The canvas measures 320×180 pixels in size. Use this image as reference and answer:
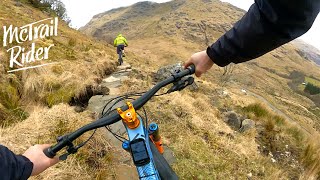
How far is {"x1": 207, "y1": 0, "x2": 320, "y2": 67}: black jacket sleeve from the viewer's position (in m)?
1.19

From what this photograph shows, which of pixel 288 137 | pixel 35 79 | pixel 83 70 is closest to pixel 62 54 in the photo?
pixel 83 70

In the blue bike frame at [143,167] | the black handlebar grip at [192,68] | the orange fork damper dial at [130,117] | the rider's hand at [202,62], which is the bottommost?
the blue bike frame at [143,167]

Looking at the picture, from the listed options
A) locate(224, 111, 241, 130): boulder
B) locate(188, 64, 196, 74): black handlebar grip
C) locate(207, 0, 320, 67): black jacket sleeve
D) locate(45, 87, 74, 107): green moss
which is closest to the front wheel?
locate(188, 64, 196, 74): black handlebar grip

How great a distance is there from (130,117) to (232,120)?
6.89m

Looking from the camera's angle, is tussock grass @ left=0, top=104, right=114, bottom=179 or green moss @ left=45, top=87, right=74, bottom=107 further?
green moss @ left=45, top=87, right=74, bottom=107

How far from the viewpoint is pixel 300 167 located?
6559mm

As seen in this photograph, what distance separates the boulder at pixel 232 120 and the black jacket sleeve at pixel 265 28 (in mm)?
6599

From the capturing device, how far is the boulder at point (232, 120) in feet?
26.7

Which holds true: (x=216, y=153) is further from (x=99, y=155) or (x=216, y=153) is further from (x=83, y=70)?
(x=83, y=70)

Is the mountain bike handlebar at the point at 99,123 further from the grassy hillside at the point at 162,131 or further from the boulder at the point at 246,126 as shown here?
the boulder at the point at 246,126

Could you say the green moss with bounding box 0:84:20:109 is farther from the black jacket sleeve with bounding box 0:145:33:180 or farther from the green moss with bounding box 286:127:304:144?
the green moss with bounding box 286:127:304:144

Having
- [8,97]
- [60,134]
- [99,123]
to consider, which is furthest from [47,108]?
[99,123]

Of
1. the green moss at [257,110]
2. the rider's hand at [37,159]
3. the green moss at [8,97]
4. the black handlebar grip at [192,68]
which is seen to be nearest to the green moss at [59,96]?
the green moss at [8,97]

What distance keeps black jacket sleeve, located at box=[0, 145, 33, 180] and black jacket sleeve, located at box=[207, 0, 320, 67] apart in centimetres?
122
